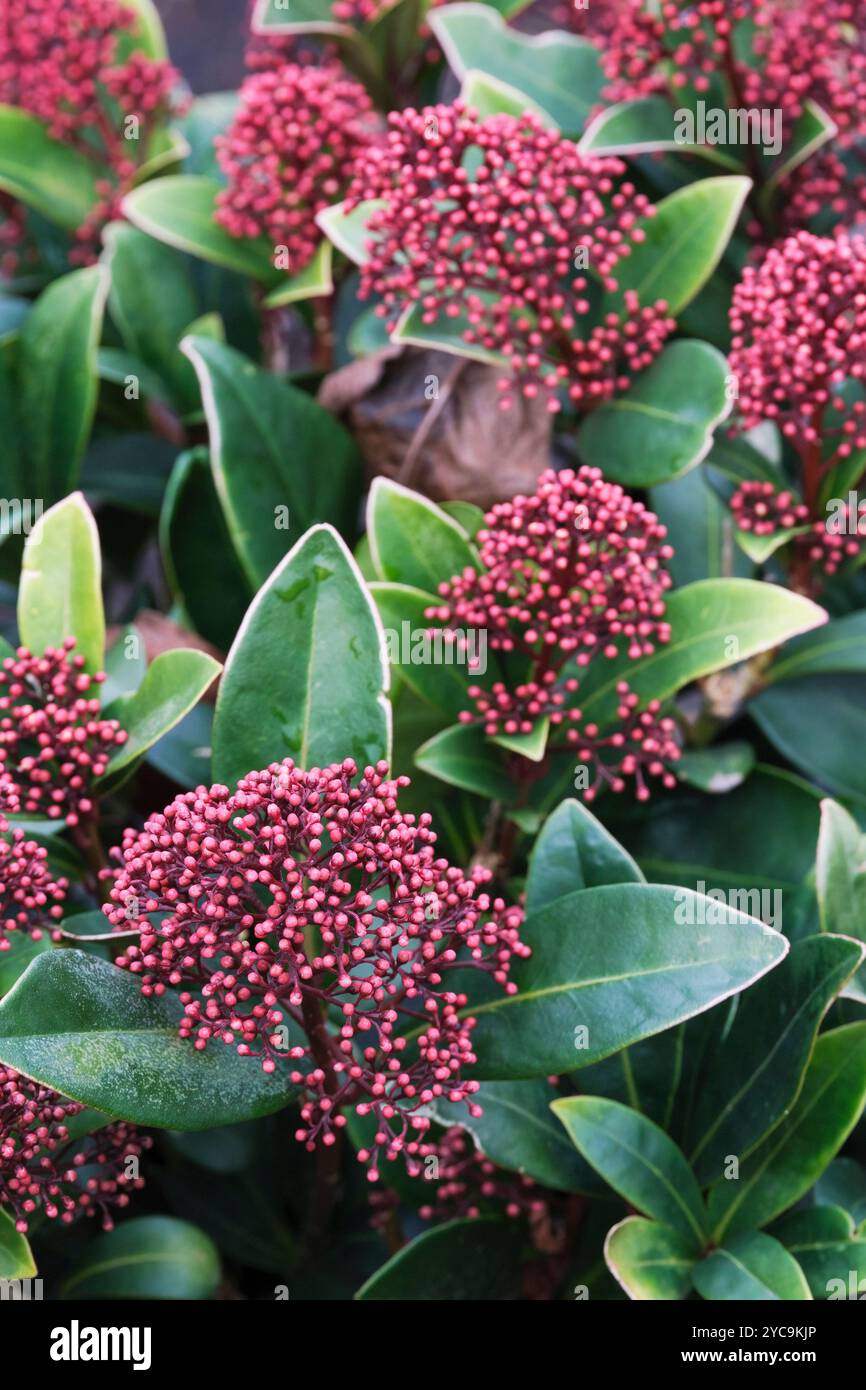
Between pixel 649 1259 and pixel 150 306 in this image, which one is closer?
pixel 649 1259

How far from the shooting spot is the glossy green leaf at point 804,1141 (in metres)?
1.45

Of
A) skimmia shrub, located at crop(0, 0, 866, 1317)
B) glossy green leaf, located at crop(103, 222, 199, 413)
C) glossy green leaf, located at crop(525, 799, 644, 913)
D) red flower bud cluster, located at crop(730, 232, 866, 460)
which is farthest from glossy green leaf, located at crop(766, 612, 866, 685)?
glossy green leaf, located at crop(103, 222, 199, 413)

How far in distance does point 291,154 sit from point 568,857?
1136 mm

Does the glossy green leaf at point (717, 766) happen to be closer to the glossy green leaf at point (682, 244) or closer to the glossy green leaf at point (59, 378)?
the glossy green leaf at point (682, 244)

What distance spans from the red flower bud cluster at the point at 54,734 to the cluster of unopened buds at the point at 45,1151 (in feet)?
1.01

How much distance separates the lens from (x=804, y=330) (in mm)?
1627

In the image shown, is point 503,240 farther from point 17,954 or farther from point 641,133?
point 17,954

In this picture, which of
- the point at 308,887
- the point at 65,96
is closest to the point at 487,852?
the point at 308,887

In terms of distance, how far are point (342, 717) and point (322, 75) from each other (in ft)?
3.55

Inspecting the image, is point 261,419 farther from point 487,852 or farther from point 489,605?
point 487,852

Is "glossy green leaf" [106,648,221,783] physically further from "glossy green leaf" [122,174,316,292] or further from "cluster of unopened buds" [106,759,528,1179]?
"glossy green leaf" [122,174,316,292]

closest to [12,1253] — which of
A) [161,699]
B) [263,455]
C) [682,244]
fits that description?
[161,699]

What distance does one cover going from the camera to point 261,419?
6.37ft

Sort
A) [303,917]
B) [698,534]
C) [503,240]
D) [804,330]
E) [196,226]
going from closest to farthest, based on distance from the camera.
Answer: [303,917] → [804,330] → [503,240] → [698,534] → [196,226]
